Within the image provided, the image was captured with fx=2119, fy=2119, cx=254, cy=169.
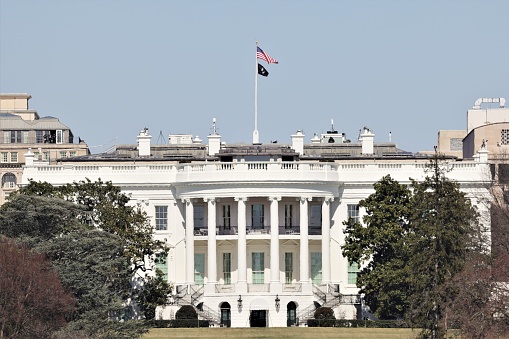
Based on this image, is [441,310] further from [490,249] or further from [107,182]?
[107,182]

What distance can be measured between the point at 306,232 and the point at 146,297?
16201 millimetres

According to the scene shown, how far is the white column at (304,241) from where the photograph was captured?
158 metres

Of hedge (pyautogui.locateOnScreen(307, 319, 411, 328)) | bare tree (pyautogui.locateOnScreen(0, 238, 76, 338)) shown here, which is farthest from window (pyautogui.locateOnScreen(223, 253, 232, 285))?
bare tree (pyautogui.locateOnScreen(0, 238, 76, 338))

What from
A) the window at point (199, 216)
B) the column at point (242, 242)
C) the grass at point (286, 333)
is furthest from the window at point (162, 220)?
the grass at point (286, 333)

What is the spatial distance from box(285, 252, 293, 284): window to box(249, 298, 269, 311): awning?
471 cm

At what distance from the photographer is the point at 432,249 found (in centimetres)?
13175

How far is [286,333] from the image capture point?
14175cm

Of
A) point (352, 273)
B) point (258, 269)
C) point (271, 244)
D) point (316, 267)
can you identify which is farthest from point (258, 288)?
point (352, 273)

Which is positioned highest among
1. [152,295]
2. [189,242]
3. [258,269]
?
[189,242]

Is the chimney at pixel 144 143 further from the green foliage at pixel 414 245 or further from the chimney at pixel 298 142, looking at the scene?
the green foliage at pixel 414 245

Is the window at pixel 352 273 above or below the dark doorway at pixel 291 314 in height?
above

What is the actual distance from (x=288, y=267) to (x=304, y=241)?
335 cm

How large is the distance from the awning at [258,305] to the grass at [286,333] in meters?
11.3

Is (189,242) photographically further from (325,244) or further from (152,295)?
(152,295)
